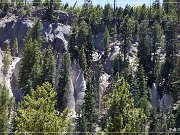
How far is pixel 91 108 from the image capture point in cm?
7612

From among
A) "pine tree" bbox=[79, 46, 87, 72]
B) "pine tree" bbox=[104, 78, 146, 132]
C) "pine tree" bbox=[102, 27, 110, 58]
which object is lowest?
"pine tree" bbox=[104, 78, 146, 132]

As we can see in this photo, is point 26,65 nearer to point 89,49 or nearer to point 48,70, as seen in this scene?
point 48,70

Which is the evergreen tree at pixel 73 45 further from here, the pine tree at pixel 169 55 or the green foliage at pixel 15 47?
the pine tree at pixel 169 55

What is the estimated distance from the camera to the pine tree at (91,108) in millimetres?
72006

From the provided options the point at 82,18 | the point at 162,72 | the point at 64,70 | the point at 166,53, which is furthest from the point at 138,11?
the point at 64,70

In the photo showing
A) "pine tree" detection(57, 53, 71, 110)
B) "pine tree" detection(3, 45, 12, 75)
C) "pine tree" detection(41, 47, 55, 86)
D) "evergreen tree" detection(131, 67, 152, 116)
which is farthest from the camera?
"pine tree" detection(3, 45, 12, 75)

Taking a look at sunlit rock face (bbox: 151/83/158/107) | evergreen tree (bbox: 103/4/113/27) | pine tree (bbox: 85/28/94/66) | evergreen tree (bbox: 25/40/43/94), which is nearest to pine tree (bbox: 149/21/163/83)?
sunlit rock face (bbox: 151/83/158/107)

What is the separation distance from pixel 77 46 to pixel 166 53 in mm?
18937

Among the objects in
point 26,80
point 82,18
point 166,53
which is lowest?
point 26,80

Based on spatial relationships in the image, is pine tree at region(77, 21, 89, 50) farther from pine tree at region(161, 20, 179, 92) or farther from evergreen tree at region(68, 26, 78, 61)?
pine tree at region(161, 20, 179, 92)

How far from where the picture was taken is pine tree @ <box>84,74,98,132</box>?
72.0 meters

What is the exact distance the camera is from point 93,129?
7081 centimetres

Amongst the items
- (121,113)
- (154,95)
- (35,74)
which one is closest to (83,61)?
(35,74)

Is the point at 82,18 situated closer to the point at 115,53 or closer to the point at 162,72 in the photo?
the point at 115,53
